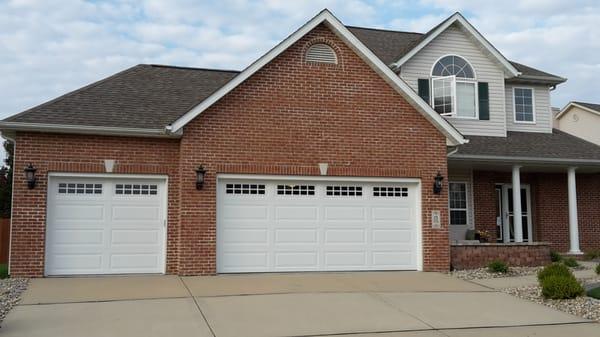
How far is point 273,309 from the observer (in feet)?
31.7

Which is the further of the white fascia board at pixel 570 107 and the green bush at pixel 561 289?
the white fascia board at pixel 570 107

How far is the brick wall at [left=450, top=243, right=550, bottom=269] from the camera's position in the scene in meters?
14.9

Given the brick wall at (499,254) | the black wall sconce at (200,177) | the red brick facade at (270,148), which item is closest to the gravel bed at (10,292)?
the red brick facade at (270,148)

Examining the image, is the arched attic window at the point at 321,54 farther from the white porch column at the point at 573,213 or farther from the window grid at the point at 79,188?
the white porch column at the point at 573,213

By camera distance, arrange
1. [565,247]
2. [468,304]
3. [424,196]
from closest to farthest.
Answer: [468,304] → [424,196] → [565,247]

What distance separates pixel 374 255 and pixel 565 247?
28.4 ft

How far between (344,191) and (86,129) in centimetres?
605

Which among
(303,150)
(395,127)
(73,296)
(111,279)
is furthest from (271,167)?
(73,296)

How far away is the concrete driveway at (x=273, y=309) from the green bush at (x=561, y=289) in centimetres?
59

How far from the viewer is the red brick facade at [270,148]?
1298cm

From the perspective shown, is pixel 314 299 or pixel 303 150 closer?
pixel 314 299

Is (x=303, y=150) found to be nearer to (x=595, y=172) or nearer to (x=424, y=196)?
(x=424, y=196)

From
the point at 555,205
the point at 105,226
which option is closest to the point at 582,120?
the point at 555,205

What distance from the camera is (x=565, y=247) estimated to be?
19.5 m
